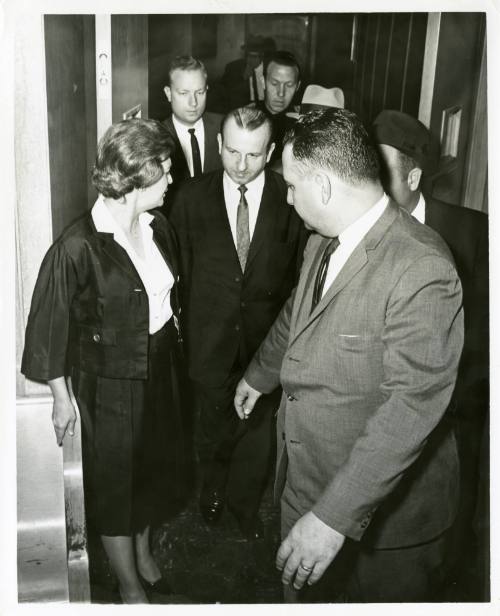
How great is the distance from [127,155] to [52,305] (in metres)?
0.37

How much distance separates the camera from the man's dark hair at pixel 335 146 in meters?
1.24

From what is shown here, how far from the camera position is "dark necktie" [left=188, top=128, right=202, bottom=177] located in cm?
141

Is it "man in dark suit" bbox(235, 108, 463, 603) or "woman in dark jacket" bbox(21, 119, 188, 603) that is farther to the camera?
"woman in dark jacket" bbox(21, 119, 188, 603)

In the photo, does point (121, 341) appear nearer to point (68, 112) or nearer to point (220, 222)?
point (220, 222)

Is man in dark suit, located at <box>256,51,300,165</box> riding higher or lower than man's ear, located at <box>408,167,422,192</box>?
higher

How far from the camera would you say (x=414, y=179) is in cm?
150

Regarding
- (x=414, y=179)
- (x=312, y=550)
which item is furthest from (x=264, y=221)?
(x=312, y=550)

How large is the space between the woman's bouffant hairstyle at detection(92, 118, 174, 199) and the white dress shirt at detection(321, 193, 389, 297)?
0.45 metres

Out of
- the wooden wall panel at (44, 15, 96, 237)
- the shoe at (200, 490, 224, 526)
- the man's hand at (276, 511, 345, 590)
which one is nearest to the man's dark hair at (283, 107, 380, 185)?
the wooden wall panel at (44, 15, 96, 237)

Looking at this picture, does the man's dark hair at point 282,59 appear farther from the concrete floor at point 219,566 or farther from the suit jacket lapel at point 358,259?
the concrete floor at point 219,566

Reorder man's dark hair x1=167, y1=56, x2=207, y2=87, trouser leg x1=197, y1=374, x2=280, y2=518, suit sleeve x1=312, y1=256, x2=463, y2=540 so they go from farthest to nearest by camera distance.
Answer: trouser leg x1=197, y1=374, x2=280, y2=518
man's dark hair x1=167, y1=56, x2=207, y2=87
suit sleeve x1=312, y1=256, x2=463, y2=540

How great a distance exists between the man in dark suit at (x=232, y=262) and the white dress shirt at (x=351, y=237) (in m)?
0.20

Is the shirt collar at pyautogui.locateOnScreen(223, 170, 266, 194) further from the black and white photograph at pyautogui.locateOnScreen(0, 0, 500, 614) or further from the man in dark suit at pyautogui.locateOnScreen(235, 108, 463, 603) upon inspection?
the man in dark suit at pyautogui.locateOnScreen(235, 108, 463, 603)
